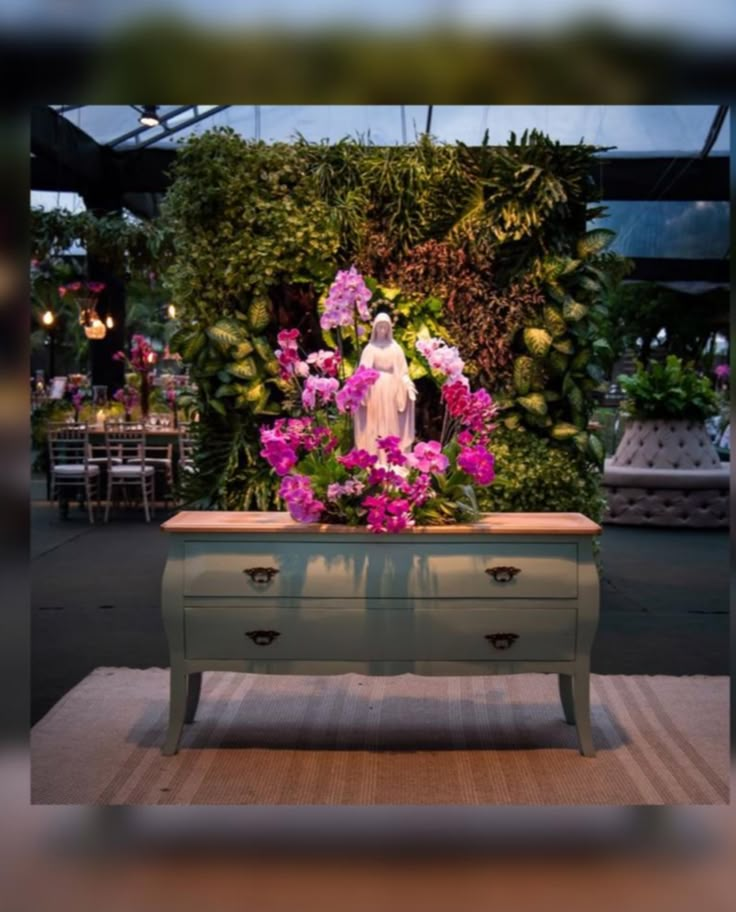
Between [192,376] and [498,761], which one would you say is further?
[192,376]

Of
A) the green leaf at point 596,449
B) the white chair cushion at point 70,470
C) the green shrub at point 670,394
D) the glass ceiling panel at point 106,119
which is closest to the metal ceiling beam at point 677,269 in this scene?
the green shrub at point 670,394

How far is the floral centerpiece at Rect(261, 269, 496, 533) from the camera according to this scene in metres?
5.01

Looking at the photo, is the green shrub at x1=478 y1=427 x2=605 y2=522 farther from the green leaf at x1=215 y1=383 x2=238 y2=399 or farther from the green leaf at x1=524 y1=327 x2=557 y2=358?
the green leaf at x1=215 y1=383 x2=238 y2=399

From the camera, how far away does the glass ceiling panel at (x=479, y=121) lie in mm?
12917

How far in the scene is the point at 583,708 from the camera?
5180 mm

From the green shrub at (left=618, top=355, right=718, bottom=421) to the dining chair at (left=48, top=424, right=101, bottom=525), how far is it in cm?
561

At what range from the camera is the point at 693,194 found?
14.7m

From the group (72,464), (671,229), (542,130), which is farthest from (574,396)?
(671,229)

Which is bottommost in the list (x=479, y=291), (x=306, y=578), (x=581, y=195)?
(x=306, y=578)

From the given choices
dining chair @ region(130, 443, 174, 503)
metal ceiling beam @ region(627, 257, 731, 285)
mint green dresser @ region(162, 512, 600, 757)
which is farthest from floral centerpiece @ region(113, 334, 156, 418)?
mint green dresser @ region(162, 512, 600, 757)

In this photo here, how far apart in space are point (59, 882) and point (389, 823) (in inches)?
43.5
